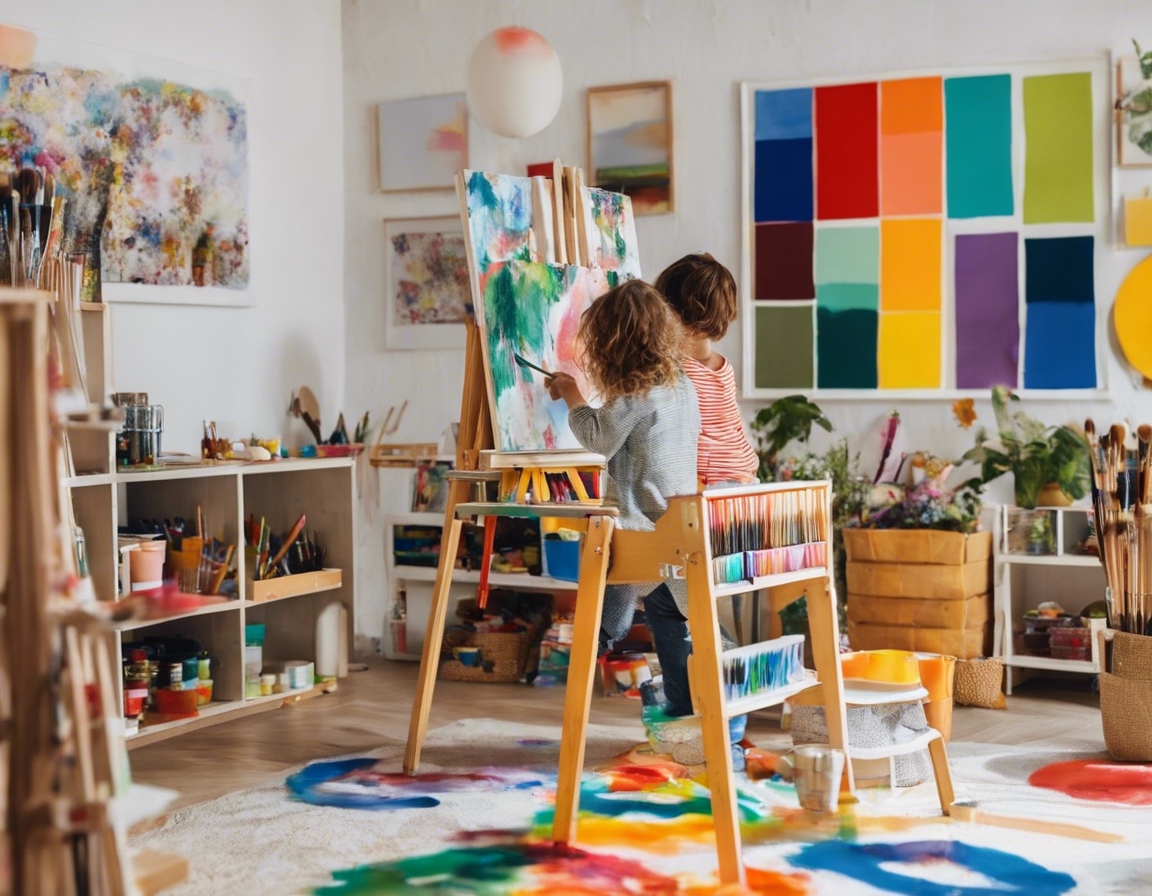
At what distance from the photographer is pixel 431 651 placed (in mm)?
3482

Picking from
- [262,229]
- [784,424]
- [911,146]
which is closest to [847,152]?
[911,146]

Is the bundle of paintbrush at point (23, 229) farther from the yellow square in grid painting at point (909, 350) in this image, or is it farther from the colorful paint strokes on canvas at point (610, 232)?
the yellow square in grid painting at point (909, 350)

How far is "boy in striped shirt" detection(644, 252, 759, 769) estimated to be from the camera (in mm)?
3324

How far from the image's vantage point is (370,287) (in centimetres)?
549

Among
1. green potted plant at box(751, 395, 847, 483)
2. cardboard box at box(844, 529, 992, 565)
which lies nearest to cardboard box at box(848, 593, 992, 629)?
cardboard box at box(844, 529, 992, 565)

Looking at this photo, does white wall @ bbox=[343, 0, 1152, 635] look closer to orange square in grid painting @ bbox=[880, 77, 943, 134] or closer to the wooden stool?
orange square in grid painting @ bbox=[880, 77, 943, 134]

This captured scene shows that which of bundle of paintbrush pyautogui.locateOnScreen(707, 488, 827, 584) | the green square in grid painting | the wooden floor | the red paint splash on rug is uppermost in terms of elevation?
the green square in grid painting

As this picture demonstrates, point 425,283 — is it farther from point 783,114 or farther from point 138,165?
point 783,114

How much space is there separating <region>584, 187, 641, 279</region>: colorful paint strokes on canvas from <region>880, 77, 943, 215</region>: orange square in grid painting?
117 centimetres

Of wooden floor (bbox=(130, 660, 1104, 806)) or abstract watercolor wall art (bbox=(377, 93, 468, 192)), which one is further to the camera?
abstract watercolor wall art (bbox=(377, 93, 468, 192))

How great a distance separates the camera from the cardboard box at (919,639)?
428 cm

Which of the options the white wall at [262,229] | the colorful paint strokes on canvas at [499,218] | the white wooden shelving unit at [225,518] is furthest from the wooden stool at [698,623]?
the white wall at [262,229]

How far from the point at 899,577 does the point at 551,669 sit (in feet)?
4.01

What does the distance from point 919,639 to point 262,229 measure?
2.74m
